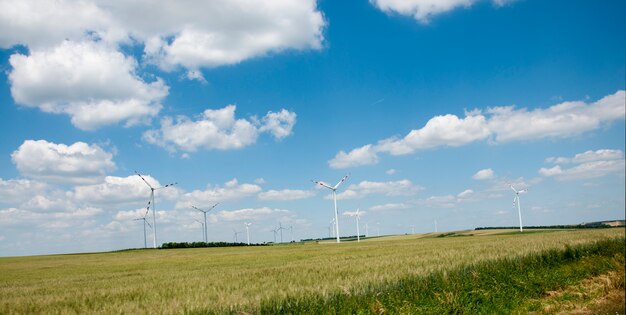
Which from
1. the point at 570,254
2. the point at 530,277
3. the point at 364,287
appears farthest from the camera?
the point at 570,254

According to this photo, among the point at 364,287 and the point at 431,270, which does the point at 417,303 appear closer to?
the point at 364,287

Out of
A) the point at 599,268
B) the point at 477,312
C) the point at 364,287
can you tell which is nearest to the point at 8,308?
the point at 364,287

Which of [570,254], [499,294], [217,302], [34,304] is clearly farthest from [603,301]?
[34,304]

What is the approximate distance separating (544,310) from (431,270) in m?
5.64

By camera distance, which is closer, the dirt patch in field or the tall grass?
the dirt patch in field

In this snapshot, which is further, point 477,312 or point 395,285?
point 395,285

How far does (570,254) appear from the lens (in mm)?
22469

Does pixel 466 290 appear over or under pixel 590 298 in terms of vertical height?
over

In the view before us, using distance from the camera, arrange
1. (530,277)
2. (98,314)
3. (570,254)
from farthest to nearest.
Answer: (570,254) → (530,277) → (98,314)

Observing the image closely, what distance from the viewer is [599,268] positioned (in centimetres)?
1778

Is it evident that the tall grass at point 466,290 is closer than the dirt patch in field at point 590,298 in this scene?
No

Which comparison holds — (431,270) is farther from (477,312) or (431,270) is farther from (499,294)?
(477,312)

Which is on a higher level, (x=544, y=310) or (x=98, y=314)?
(x=98, y=314)

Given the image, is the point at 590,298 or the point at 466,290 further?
the point at 466,290
